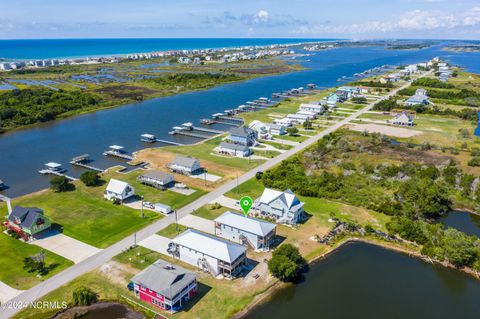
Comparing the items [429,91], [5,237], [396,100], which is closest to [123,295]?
[5,237]

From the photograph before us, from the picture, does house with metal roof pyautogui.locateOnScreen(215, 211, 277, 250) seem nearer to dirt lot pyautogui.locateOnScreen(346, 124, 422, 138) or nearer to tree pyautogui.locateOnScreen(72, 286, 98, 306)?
tree pyautogui.locateOnScreen(72, 286, 98, 306)

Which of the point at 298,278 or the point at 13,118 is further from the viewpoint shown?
the point at 13,118

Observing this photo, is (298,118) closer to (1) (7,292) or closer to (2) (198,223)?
(2) (198,223)

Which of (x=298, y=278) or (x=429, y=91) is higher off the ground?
(x=429, y=91)

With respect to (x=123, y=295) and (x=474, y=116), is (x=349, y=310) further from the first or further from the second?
(x=474, y=116)

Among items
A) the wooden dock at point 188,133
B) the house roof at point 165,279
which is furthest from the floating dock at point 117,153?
the house roof at point 165,279

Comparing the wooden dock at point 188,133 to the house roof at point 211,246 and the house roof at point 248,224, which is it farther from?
the house roof at point 211,246

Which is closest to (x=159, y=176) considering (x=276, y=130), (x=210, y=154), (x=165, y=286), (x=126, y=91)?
(x=210, y=154)
